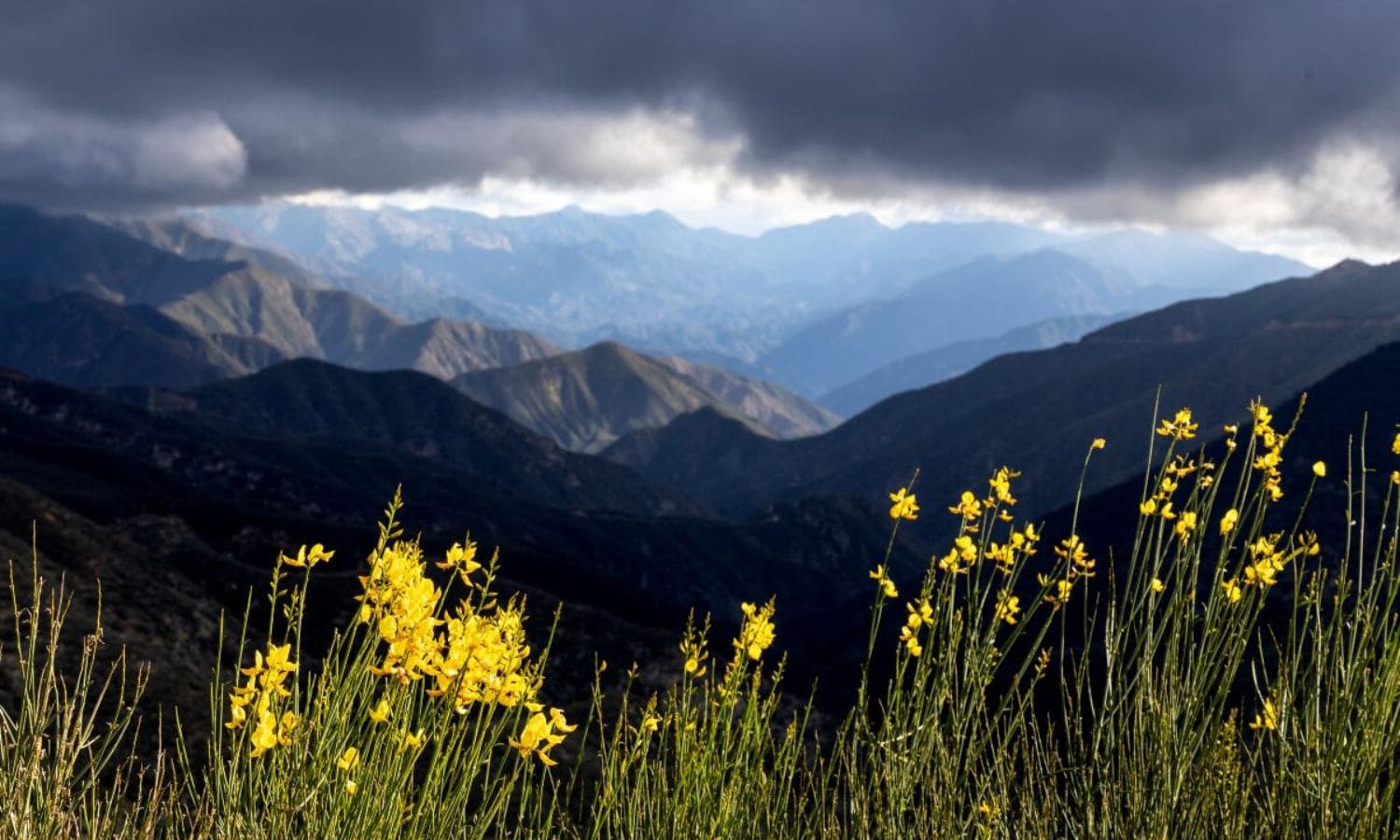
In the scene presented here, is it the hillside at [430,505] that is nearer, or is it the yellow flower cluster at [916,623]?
the yellow flower cluster at [916,623]

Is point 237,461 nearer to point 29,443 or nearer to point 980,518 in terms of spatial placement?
point 29,443

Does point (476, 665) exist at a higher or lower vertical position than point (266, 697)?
higher

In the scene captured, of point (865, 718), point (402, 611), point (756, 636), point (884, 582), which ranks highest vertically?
point (884, 582)

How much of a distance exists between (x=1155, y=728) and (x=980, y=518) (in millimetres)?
1111

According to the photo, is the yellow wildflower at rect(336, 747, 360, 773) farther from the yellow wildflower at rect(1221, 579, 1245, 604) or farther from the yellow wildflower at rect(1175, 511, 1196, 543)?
the yellow wildflower at rect(1221, 579, 1245, 604)

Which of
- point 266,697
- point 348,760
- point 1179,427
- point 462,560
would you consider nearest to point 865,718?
point 1179,427

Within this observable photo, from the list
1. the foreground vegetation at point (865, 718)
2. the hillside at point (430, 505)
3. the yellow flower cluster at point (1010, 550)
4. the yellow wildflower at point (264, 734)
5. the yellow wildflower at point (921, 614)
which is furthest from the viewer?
the hillside at point (430, 505)

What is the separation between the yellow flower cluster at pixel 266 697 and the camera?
10.4ft

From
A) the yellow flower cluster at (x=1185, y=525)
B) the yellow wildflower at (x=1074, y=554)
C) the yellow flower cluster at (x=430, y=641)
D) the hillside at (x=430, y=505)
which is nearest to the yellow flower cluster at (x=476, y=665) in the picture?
the yellow flower cluster at (x=430, y=641)

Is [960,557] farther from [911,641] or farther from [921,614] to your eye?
[911,641]

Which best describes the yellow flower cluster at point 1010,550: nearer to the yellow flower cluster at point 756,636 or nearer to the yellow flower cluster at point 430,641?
the yellow flower cluster at point 756,636

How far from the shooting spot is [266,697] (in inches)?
127

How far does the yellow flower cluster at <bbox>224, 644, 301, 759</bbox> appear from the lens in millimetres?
3183

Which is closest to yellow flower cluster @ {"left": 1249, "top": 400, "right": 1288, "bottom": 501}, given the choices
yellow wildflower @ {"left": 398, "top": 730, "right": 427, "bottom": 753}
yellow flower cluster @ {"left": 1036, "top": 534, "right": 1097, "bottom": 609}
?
yellow flower cluster @ {"left": 1036, "top": 534, "right": 1097, "bottom": 609}
